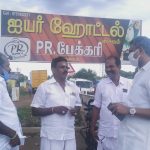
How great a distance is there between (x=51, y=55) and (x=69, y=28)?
0.70 metres

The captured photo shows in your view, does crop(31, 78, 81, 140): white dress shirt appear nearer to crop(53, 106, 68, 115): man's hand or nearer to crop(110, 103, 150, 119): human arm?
crop(53, 106, 68, 115): man's hand

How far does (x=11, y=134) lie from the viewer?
4453 mm

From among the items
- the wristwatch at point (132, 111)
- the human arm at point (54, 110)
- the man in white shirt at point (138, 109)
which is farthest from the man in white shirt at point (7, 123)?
the wristwatch at point (132, 111)

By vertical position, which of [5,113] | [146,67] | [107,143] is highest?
[146,67]

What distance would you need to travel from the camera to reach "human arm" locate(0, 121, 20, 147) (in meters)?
4.40

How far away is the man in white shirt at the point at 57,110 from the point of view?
5340 millimetres

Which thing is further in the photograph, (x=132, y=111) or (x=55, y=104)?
(x=55, y=104)

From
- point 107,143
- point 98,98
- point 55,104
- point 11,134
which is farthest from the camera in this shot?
point 98,98

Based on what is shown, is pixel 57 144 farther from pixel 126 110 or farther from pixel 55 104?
pixel 126 110

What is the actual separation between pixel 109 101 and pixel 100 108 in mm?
208

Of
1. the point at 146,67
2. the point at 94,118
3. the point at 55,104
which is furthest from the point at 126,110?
the point at 94,118

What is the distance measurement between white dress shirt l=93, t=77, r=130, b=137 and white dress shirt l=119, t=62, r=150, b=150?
1458 mm

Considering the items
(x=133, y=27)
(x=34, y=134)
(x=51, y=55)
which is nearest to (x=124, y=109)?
(x=51, y=55)

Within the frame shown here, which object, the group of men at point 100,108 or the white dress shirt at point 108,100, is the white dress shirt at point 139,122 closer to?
the group of men at point 100,108
